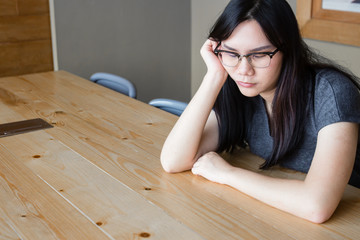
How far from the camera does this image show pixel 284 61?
1.41m

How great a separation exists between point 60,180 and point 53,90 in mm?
1199

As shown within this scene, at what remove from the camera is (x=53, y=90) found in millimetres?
2576

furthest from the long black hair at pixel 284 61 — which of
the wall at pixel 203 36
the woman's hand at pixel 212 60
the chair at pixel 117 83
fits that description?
the wall at pixel 203 36

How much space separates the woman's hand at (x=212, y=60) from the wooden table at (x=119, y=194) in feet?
1.01

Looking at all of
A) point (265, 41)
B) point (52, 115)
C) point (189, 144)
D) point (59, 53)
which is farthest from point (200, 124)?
point (59, 53)

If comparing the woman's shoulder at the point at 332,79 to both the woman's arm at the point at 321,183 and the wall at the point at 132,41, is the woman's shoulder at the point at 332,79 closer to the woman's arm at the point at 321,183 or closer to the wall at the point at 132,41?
the woman's arm at the point at 321,183

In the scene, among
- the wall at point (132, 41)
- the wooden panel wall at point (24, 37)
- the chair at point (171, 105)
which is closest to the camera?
the chair at point (171, 105)

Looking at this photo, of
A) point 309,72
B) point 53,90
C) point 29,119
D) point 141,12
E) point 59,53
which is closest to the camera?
point 309,72

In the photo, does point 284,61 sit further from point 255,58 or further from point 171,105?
point 171,105

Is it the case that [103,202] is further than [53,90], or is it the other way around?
[53,90]

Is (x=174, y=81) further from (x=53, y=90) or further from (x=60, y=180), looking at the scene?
(x=60, y=180)

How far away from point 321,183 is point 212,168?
35 centimetres

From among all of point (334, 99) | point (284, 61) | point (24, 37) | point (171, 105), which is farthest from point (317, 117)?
point (24, 37)

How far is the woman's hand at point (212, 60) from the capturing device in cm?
157
